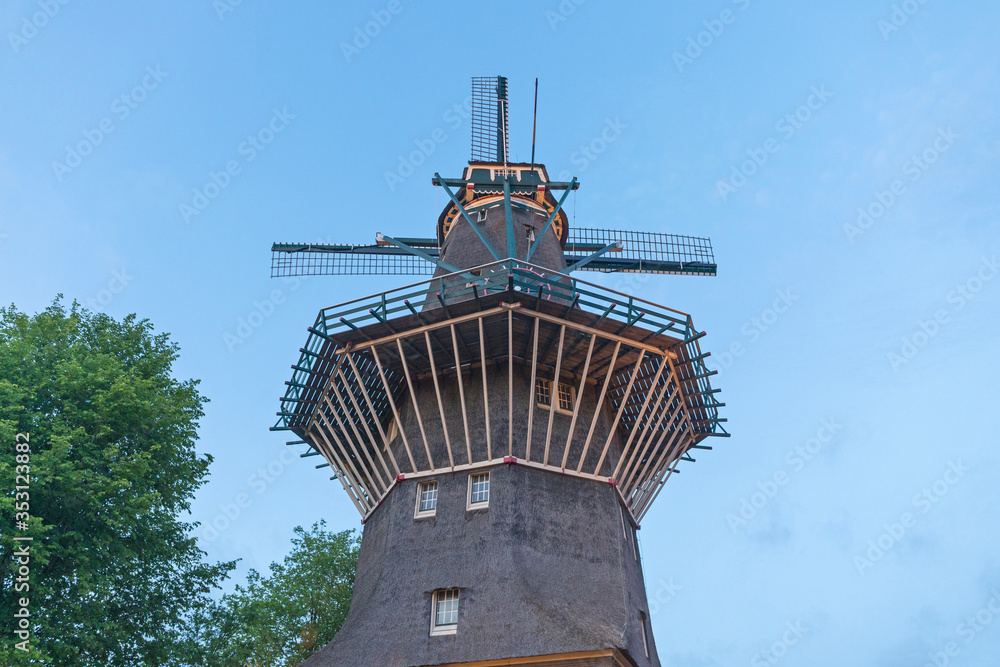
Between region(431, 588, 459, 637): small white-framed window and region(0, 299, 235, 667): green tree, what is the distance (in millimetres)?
6339

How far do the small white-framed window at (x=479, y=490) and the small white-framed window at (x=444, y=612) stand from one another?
224cm

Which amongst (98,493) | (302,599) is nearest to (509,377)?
(98,493)

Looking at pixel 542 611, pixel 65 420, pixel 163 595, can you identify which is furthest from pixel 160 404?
pixel 542 611

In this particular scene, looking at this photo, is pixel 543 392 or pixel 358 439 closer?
pixel 543 392

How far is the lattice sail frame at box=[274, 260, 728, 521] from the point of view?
2083 centimetres

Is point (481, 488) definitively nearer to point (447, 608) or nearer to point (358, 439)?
point (447, 608)

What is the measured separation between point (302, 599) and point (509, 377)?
16.0m

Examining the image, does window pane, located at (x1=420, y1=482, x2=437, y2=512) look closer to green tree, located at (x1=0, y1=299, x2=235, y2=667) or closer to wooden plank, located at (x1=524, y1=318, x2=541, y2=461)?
wooden plank, located at (x1=524, y1=318, x2=541, y2=461)

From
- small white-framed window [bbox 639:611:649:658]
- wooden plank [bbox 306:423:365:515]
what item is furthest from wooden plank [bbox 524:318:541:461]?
wooden plank [bbox 306:423:365:515]

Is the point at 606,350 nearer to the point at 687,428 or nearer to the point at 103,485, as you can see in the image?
the point at 687,428

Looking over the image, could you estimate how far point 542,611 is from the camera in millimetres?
17312

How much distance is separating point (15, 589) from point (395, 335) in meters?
10.4

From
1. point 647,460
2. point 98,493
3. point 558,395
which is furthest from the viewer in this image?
point 647,460

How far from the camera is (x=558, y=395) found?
891 inches
